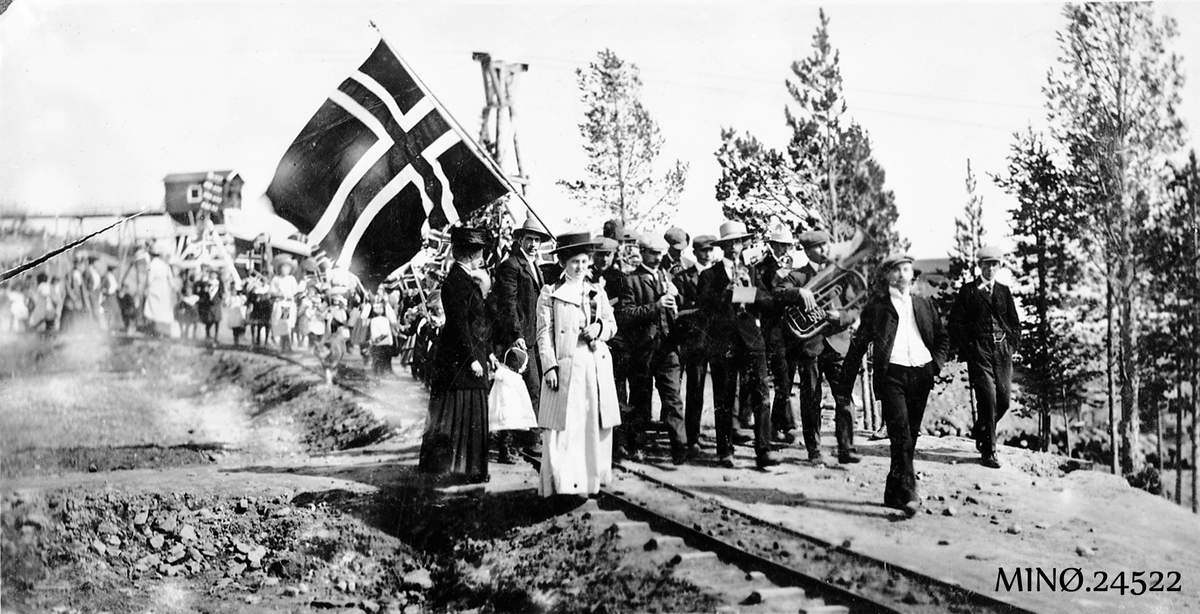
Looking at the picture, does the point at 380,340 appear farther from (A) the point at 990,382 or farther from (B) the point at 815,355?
(A) the point at 990,382

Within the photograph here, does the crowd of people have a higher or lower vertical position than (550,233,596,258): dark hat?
lower

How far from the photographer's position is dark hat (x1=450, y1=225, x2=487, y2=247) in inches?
250

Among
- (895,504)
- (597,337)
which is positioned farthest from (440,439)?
(895,504)

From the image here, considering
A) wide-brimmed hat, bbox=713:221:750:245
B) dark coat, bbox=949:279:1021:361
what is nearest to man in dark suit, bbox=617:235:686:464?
wide-brimmed hat, bbox=713:221:750:245

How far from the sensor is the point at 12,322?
7477 mm

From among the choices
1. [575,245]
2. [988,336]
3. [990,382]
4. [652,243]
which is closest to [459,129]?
[575,245]

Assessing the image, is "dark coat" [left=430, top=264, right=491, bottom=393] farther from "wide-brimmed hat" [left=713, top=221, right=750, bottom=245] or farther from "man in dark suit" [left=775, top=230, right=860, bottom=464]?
"man in dark suit" [left=775, top=230, right=860, bottom=464]

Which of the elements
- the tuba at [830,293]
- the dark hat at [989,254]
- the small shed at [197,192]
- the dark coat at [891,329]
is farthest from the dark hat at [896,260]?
A: the small shed at [197,192]

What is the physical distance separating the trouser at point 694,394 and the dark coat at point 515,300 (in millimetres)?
1312

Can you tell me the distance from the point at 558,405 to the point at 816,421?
233cm

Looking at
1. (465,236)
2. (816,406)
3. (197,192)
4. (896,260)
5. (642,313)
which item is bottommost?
(816,406)

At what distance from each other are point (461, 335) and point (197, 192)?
2.98 meters

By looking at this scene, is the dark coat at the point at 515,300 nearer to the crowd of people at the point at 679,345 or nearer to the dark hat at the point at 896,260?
the crowd of people at the point at 679,345

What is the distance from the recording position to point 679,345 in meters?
7.30
